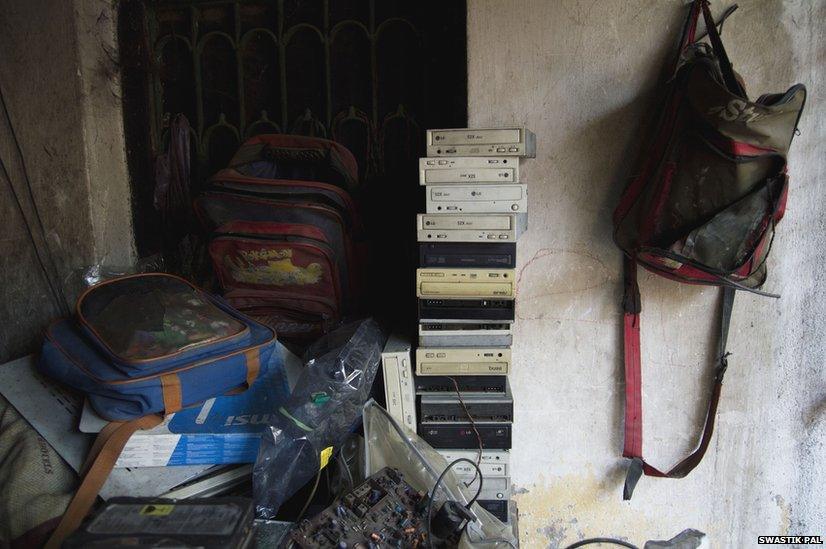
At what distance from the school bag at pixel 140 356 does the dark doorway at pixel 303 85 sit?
58 cm

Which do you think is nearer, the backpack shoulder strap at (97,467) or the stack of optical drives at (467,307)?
the backpack shoulder strap at (97,467)

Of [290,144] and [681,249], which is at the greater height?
[290,144]

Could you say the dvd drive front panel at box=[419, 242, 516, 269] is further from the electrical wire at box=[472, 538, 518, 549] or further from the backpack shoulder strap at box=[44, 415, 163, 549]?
the backpack shoulder strap at box=[44, 415, 163, 549]

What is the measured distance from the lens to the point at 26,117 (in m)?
1.55

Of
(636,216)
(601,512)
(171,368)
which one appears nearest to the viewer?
(171,368)

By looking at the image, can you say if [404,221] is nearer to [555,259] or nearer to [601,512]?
[555,259]

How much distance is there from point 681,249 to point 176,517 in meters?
1.18

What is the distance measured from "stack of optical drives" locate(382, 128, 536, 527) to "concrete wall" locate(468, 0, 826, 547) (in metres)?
0.22

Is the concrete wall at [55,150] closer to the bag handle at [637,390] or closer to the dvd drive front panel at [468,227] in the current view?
the dvd drive front panel at [468,227]

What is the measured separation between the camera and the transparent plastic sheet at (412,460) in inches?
45.9

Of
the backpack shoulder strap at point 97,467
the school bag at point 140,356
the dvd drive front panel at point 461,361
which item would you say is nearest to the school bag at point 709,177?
the dvd drive front panel at point 461,361

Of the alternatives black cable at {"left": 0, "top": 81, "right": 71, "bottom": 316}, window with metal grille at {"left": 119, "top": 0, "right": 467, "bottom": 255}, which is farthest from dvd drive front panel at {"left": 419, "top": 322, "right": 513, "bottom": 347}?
black cable at {"left": 0, "top": 81, "right": 71, "bottom": 316}

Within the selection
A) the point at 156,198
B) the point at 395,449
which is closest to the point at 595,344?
the point at 395,449

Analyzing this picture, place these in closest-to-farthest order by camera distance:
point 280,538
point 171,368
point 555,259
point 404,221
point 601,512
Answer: point 280,538 < point 171,368 < point 555,259 < point 601,512 < point 404,221
